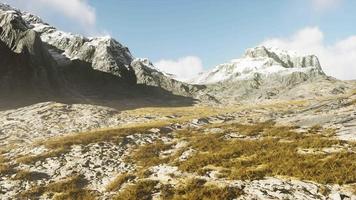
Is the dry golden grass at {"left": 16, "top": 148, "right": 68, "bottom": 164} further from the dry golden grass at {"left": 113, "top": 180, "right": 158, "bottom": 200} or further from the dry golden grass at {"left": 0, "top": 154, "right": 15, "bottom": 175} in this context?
the dry golden grass at {"left": 113, "top": 180, "right": 158, "bottom": 200}

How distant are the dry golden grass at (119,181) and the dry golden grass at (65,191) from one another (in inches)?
41.7

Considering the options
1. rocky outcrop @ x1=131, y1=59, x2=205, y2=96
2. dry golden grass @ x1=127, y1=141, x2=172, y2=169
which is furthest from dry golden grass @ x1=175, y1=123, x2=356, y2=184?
rocky outcrop @ x1=131, y1=59, x2=205, y2=96

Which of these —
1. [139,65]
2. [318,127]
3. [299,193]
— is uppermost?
[139,65]

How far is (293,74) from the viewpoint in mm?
179875

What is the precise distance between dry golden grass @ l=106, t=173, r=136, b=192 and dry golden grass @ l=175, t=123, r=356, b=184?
10.4 ft

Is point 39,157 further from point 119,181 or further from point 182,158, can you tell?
point 182,158

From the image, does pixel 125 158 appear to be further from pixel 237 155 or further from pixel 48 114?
pixel 48 114

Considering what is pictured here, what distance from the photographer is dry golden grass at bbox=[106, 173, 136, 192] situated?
871 inches

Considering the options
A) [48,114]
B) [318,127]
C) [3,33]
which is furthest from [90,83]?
[318,127]

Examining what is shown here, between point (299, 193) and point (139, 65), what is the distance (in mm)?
132926

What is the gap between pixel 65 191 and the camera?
73.4 ft

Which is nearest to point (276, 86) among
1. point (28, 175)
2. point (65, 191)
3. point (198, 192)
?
point (28, 175)

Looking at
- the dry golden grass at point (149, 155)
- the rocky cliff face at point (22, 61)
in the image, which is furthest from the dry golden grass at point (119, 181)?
the rocky cliff face at point (22, 61)

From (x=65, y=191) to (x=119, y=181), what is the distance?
305 centimetres
